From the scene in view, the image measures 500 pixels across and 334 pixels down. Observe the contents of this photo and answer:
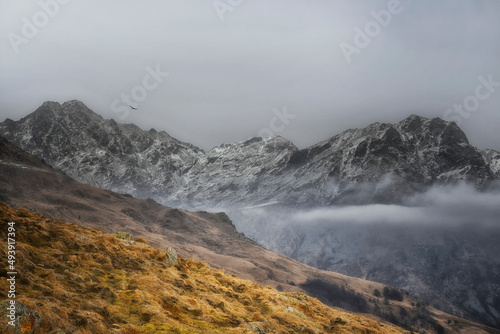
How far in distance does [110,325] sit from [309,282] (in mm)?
166150

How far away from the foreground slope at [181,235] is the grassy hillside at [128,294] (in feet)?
372

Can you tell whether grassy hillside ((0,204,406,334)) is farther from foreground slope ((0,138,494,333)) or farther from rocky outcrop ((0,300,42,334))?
foreground slope ((0,138,494,333))

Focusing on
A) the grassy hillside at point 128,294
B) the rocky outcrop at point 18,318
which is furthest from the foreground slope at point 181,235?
the rocky outcrop at point 18,318

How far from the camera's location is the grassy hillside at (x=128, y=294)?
11.1m

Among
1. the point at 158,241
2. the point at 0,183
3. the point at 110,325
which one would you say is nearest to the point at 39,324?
the point at 110,325

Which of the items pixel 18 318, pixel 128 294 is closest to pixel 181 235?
pixel 128 294

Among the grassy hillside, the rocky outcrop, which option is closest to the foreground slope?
the grassy hillside

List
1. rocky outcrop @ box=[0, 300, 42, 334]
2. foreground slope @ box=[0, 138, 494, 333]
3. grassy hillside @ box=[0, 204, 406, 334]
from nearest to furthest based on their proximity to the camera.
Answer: rocky outcrop @ box=[0, 300, 42, 334] < grassy hillside @ box=[0, 204, 406, 334] < foreground slope @ box=[0, 138, 494, 333]

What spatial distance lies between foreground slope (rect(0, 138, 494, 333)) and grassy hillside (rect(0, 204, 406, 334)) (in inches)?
4470

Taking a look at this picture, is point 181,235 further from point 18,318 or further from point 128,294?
point 18,318

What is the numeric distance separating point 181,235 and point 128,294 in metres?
164

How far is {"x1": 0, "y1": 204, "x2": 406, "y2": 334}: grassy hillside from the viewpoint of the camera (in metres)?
11.1

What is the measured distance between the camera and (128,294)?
13.9 metres

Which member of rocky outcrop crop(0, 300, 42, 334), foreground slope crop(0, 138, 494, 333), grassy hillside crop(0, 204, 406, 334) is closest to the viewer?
rocky outcrop crop(0, 300, 42, 334)
